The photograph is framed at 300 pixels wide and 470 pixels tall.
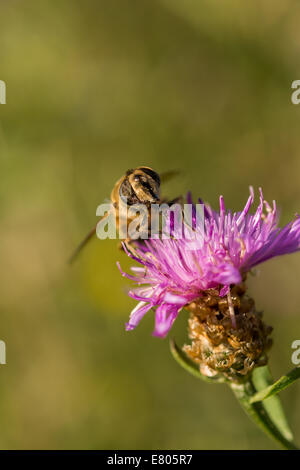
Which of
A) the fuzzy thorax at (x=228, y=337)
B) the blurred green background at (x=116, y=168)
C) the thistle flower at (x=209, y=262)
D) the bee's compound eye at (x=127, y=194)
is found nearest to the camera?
the thistle flower at (x=209, y=262)

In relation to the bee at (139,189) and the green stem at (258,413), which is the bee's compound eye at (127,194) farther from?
the green stem at (258,413)

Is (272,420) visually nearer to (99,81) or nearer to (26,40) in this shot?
(99,81)

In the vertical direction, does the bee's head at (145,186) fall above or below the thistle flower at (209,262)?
above

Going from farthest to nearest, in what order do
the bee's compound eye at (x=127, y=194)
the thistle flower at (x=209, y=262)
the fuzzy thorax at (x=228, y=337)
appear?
the bee's compound eye at (x=127, y=194) → the fuzzy thorax at (x=228, y=337) → the thistle flower at (x=209, y=262)

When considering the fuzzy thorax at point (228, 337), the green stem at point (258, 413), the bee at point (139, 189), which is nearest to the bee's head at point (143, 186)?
the bee at point (139, 189)

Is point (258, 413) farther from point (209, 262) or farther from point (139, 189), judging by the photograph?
point (139, 189)
